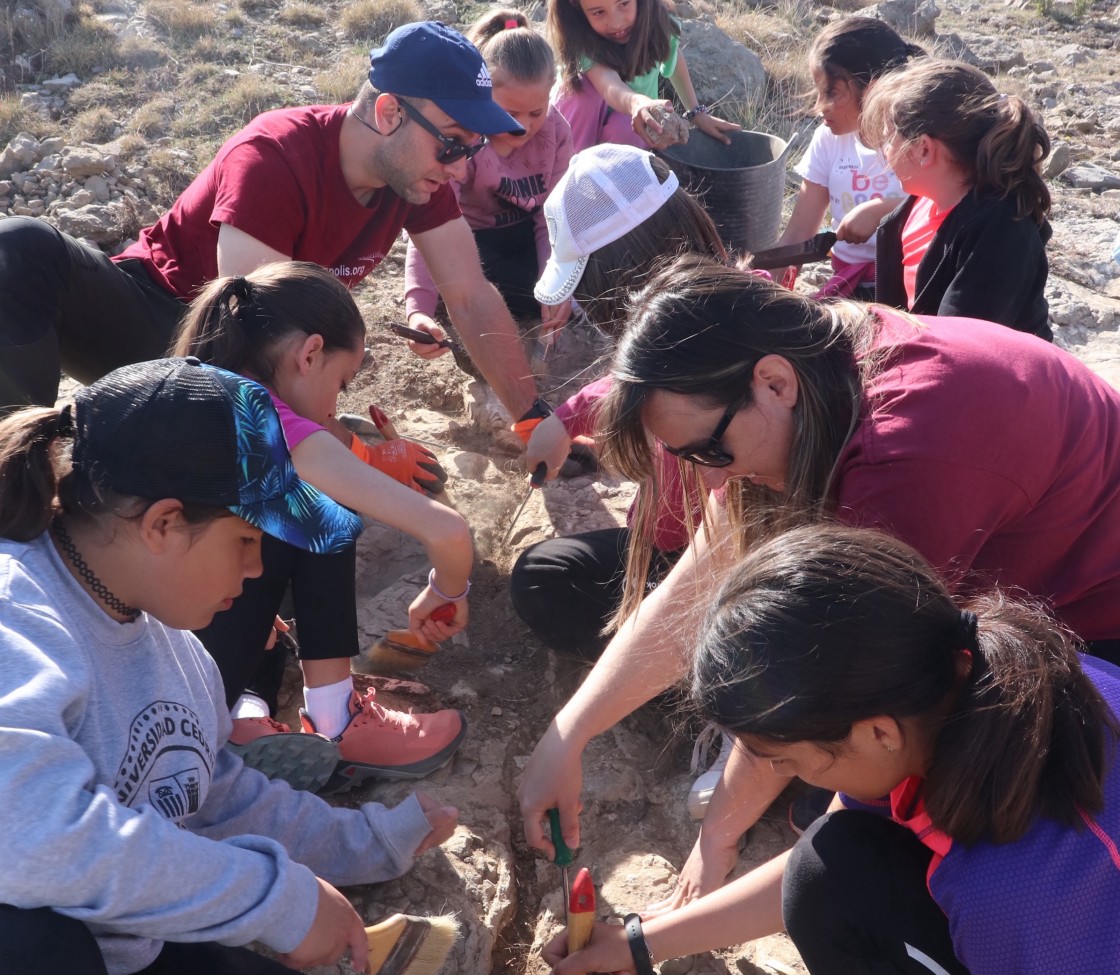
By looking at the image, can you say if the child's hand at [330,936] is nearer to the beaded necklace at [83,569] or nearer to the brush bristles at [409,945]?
the brush bristles at [409,945]

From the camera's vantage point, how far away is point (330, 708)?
211cm

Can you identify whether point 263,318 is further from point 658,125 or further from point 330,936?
point 658,125

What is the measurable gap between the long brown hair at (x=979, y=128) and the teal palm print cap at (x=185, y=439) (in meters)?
1.87

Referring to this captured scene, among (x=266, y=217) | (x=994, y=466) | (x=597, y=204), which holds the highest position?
(x=597, y=204)

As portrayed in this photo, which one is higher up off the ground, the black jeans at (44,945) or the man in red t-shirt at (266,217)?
the man in red t-shirt at (266,217)

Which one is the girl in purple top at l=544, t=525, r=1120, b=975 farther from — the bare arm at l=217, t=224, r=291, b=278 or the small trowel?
the small trowel

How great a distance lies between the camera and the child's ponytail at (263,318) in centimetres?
205

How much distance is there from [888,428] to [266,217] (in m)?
1.78

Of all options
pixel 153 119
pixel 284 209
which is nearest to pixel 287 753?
pixel 284 209

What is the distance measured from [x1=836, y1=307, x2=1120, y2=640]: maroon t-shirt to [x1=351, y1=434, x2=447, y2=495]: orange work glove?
5.08 ft

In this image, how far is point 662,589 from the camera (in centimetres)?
189

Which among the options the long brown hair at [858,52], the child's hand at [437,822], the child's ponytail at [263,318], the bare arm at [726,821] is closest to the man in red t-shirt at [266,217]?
the child's ponytail at [263,318]

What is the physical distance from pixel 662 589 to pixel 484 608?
0.96 meters

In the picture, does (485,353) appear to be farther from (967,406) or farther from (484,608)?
(967,406)
